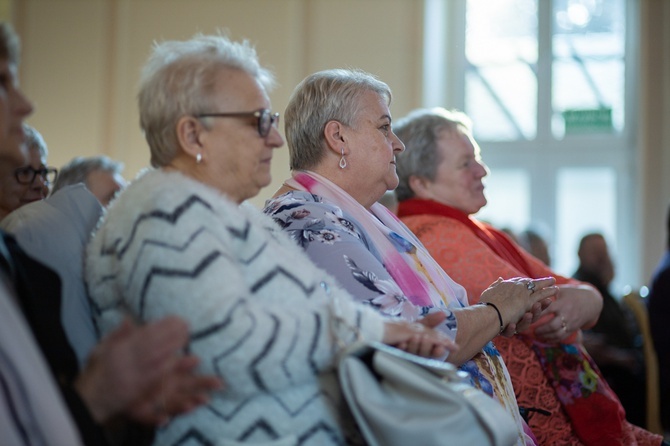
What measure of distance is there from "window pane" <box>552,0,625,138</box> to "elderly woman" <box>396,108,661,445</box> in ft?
15.8

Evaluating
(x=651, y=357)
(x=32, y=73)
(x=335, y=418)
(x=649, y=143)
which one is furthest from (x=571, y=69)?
(x=335, y=418)

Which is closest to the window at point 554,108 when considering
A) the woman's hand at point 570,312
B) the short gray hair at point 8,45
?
the woman's hand at point 570,312

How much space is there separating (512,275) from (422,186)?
56cm

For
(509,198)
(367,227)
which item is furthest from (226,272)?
(509,198)

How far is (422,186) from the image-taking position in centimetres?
314

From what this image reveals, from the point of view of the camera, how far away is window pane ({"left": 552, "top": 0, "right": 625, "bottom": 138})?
25.2 feet

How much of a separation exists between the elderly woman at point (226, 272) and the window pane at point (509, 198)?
609cm

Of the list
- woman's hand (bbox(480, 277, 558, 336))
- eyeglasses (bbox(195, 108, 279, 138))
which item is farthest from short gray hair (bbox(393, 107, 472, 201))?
eyeglasses (bbox(195, 108, 279, 138))

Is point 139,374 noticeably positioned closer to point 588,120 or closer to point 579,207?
point 579,207

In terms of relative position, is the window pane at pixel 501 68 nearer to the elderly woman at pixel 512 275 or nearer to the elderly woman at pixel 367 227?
the elderly woman at pixel 512 275

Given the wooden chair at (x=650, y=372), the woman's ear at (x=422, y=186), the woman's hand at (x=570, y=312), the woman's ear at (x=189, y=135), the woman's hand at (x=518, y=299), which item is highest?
the woman's ear at (x=189, y=135)

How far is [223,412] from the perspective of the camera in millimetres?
1580

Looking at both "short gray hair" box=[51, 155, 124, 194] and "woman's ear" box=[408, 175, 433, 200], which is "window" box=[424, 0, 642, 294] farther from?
"short gray hair" box=[51, 155, 124, 194]

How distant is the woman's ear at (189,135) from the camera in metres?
1.74
